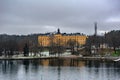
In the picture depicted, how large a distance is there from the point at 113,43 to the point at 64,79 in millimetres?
A: 83031

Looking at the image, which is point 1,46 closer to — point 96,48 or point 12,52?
point 12,52

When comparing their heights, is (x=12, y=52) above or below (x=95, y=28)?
below

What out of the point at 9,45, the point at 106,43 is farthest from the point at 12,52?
the point at 106,43

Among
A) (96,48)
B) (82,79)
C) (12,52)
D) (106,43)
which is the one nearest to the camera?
(82,79)

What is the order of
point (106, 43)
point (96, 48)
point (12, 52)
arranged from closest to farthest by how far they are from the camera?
point (12, 52)
point (96, 48)
point (106, 43)

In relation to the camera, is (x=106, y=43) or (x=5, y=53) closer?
(x=5, y=53)

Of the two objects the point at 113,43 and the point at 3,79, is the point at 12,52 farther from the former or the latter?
the point at 3,79

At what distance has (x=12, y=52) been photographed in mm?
124500

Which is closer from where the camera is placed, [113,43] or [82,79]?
[82,79]

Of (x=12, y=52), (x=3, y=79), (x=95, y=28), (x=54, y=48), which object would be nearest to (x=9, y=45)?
(x=12, y=52)

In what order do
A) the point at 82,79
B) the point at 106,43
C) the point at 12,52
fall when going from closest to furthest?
1. the point at 82,79
2. the point at 12,52
3. the point at 106,43

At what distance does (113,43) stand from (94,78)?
3174 inches

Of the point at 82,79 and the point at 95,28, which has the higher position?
the point at 95,28

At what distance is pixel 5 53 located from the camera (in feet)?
416
